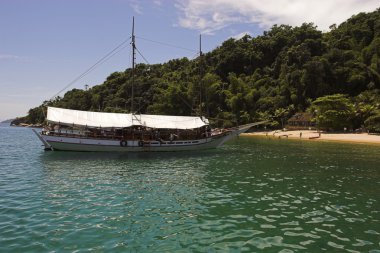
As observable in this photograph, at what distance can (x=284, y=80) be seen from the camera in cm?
11350

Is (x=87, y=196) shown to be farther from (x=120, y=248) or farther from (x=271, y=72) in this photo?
(x=271, y=72)

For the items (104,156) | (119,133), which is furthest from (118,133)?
(104,156)

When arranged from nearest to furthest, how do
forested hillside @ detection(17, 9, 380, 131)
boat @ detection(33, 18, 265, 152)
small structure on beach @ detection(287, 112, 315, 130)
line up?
boat @ detection(33, 18, 265, 152), forested hillside @ detection(17, 9, 380, 131), small structure on beach @ detection(287, 112, 315, 130)

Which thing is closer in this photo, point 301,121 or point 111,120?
point 111,120

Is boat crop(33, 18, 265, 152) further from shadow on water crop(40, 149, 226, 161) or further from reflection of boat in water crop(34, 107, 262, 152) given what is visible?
shadow on water crop(40, 149, 226, 161)

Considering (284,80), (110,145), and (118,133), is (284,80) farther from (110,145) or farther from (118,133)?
(110,145)

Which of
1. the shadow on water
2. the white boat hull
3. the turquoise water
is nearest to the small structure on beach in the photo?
the white boat hull

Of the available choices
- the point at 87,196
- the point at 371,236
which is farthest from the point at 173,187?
the point at 371,236

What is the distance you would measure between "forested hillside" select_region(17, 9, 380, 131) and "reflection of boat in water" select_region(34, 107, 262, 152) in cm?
2071

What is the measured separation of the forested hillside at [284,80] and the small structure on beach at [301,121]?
2896 millimetres

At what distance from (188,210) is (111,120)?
1261 inches

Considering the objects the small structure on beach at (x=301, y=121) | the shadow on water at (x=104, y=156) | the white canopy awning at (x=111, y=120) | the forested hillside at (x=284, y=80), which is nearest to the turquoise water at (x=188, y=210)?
the shadow on water at (x=104, y=156)

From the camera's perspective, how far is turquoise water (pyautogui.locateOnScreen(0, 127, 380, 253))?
12039 millimetres

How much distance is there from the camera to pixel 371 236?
42.3 feet
